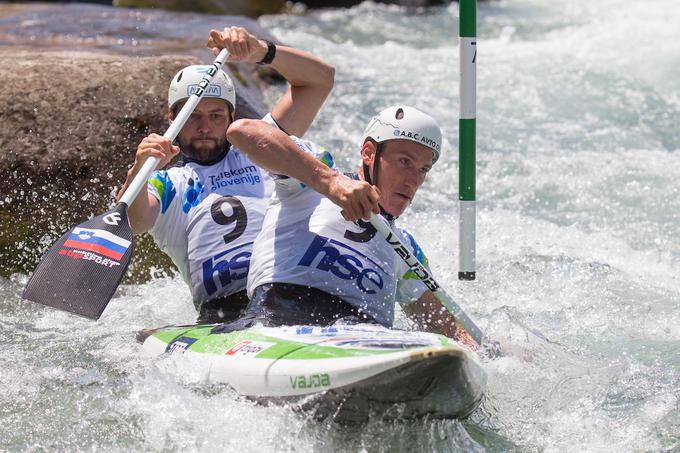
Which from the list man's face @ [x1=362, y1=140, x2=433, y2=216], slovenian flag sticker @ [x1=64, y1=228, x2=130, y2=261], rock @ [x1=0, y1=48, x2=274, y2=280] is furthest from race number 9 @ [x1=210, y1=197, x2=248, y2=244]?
rock @ [x1=0, y1=48, x2=274, y2=280]

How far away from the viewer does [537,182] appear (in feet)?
27.2

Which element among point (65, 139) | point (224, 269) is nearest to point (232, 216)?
point (224, 269)

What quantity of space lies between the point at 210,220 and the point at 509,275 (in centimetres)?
224

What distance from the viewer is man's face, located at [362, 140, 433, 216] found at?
423 centimetres

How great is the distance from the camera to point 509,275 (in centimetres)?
643

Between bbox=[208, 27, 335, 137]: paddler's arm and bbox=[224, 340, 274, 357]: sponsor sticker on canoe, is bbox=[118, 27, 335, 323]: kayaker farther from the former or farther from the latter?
bbox=[224, 340, 274, 357]: sponsor sticker on canoe

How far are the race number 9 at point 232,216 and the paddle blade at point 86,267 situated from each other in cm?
51

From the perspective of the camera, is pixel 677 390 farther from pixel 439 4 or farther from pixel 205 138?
pixel 439 4

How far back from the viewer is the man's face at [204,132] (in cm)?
511

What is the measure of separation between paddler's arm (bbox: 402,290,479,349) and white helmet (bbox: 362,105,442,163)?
2.36 ft

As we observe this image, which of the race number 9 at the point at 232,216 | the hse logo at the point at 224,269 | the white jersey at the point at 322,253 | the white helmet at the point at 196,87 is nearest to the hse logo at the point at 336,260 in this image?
the white jersey at the point at 322,253

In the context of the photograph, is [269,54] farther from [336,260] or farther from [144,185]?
[336,260]

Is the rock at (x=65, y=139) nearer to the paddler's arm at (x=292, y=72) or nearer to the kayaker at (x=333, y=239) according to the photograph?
the paddler's arm at (x=292, y=72)

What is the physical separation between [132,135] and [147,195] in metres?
1.98
